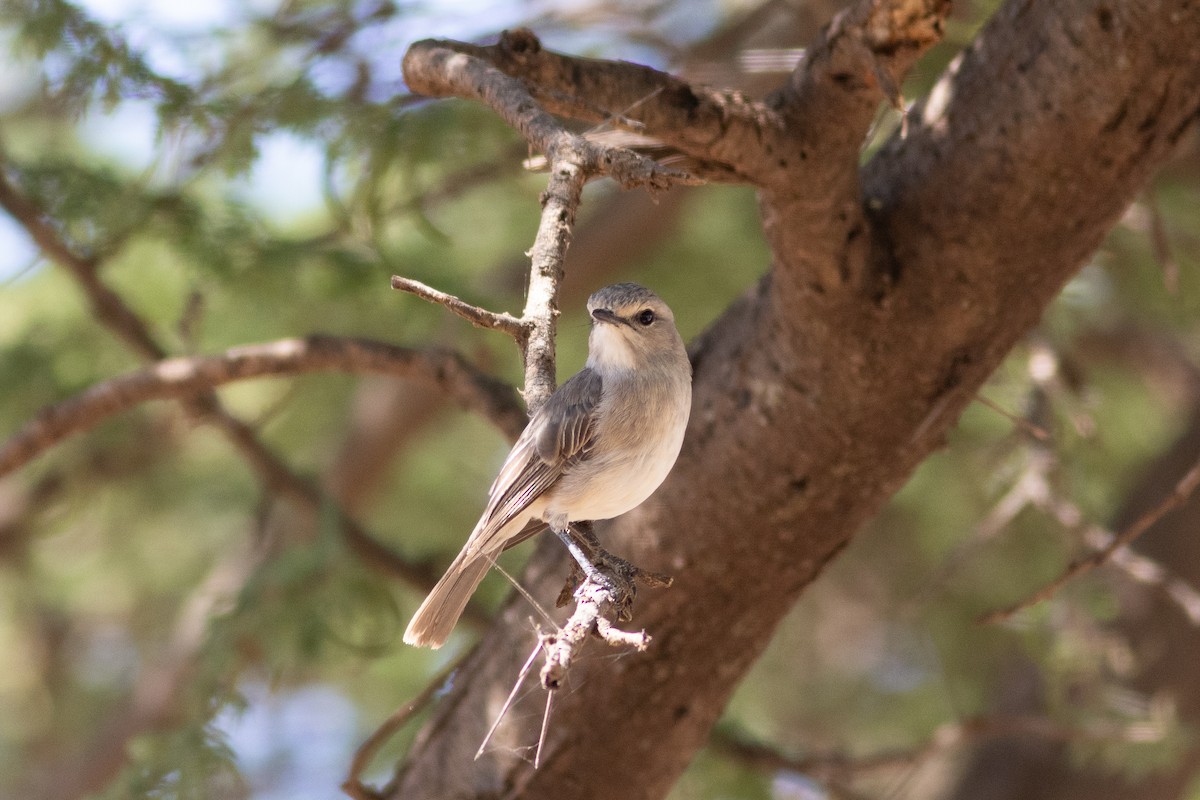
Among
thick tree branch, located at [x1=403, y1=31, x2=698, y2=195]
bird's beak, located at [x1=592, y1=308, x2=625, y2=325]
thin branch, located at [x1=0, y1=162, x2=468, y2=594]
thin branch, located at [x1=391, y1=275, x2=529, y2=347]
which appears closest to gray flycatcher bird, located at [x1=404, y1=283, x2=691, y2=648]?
bird's beak, located at [x1=592, y1=308, x2=625, y2=325]

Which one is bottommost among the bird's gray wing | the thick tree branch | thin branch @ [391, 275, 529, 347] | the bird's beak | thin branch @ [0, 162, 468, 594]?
thin branch @ [0, 162, 468, 594]

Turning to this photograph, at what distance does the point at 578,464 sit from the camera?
213 cm

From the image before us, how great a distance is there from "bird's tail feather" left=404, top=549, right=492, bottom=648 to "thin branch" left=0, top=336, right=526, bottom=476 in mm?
863

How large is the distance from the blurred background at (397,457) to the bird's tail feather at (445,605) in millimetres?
1503

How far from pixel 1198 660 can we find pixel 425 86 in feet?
15.6

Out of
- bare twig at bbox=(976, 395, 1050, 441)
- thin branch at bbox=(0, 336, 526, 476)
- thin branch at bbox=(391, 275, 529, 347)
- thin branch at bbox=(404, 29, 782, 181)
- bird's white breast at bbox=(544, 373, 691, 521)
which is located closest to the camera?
thin branch at bbox=(391, 275, 529, 347)

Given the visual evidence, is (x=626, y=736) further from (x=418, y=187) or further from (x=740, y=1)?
(x=740, y=1)

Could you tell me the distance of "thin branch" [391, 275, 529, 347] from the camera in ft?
5.14

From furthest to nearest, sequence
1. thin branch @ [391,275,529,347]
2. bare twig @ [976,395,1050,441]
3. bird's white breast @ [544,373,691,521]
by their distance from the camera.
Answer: bare twig @ [976,395,1050,441] → bird's white breast @ [544,373,691,521] → thin branch @ [391,275,529,347]

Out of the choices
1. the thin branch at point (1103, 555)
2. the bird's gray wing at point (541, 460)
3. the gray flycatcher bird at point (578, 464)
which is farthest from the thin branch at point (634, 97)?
the thin branch at point (1103, 555)

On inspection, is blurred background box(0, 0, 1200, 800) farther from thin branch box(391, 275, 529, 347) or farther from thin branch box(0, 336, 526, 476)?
thin branch box(391, 275, 529, 347)

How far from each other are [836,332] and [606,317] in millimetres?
641

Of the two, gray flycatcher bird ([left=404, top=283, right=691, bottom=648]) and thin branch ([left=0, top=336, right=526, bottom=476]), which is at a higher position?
gray flycatcher bird ([left=404, top=283, right=691, bottom=648])

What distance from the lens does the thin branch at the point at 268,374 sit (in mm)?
3121
